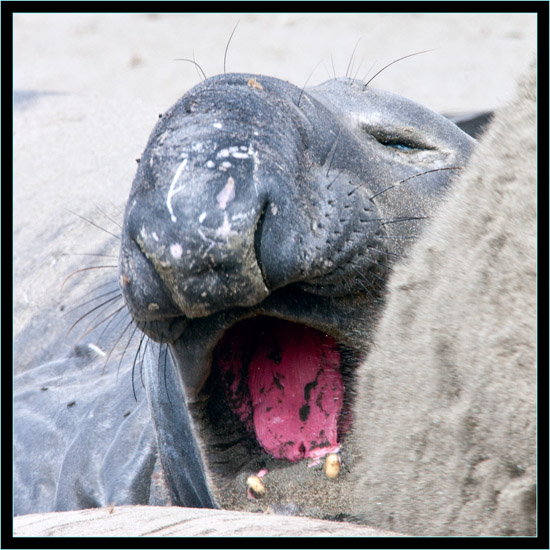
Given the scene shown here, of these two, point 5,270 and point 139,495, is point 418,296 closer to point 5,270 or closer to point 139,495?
point 139,495

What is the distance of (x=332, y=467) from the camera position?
206cm

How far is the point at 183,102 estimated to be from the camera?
6.43 feet

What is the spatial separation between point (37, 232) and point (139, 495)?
6.85 ft

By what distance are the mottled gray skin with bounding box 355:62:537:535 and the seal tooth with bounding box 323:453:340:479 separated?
0.52m

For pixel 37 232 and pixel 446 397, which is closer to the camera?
pixel 446 397

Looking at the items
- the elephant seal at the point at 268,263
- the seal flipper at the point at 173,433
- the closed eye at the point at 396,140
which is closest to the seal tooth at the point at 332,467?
the elephant seal at the point at 268,263

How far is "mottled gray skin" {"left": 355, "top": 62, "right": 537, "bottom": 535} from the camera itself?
1201 mm

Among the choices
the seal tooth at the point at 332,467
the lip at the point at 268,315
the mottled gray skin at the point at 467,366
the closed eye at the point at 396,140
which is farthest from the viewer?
the closed eye at the point at 396,140

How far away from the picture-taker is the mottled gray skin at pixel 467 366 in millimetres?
1201

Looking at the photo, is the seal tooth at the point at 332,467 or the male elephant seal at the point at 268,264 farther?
the seal tooth at the point at 332,467

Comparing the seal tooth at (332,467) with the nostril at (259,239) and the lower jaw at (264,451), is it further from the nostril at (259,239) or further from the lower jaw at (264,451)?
the nostril at (259,239)

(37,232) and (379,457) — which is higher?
(37,232)

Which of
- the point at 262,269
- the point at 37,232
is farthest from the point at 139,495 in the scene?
the point at 37,232

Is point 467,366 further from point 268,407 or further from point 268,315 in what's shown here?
point 268,407
